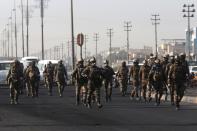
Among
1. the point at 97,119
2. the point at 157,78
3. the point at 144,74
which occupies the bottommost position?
the point at 97,119

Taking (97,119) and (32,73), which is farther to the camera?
(32,73)

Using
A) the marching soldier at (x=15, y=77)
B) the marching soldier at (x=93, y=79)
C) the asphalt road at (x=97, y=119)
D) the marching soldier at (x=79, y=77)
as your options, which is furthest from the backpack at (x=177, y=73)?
the marching soldier at (x=15, y=77)

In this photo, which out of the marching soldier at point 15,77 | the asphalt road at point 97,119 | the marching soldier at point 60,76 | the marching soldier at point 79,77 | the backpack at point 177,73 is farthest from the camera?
the marching soldier at point 60,76

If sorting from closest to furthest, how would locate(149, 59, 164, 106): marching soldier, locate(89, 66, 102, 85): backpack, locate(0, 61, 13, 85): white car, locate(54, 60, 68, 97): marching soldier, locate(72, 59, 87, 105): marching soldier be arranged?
locate(89, 66, 102, 85): backpack → locate(72, 59, 87, 105): marching soldier → locate(149, 59, 164, 106): marching soldier → locate(54, 60, 68, 97): marching soldier → locate(0, 61, 13, 85): white car

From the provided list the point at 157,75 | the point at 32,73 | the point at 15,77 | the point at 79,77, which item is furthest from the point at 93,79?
the point at 32,73

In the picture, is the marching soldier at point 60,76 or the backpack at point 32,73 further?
the marching soldier at point 60,76

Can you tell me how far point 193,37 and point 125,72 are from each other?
10734cm

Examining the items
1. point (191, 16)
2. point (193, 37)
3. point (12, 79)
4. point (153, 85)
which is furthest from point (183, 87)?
point (193, 37)

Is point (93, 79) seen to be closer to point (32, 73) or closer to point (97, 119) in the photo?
point (97, 119)

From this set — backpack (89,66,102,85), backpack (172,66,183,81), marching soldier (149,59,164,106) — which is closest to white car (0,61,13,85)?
marching soldier (149,59,164,106)

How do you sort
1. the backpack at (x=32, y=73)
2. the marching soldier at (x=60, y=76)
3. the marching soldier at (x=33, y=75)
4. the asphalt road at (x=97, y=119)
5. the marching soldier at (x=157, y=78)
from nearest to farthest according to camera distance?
the asphalt road at (x=97, y=119) < the marching soldier at (x=157, y=78) < the backpack at (x=32, y=73) < the marching soldier at (x=33, y=75) < the marching soldier at (x=60, y=76)

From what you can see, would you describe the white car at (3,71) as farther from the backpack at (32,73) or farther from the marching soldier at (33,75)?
the backpack at (32,73)

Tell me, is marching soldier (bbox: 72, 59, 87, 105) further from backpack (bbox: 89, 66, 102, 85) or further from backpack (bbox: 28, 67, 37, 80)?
backpack (bbox: 28, 67, 37, 80)

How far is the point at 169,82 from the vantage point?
78.4 ft
